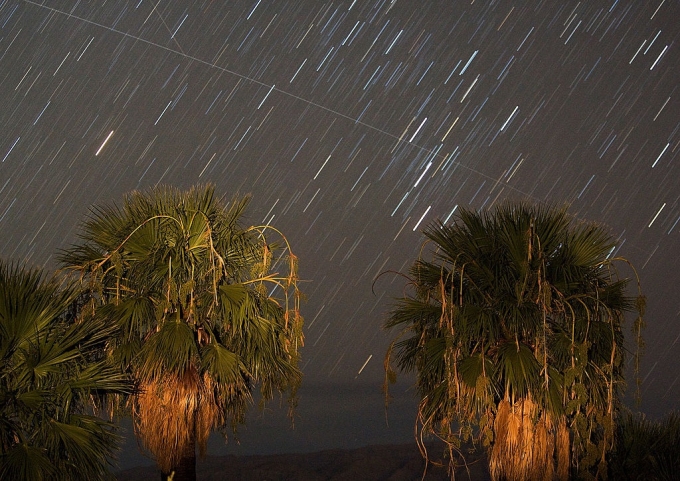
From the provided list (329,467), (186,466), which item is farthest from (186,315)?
(329,467)

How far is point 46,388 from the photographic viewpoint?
12.2m

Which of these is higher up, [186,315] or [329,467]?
[186,315]

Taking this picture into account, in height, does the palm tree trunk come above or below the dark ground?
above

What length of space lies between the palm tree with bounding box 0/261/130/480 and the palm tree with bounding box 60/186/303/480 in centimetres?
214

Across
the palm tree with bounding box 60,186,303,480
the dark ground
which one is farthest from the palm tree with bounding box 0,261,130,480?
the dark ground

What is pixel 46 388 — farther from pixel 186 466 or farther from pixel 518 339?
pixel 518 339

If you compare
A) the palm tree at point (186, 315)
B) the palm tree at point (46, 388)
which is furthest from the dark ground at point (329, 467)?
the palm tree at point (46, 388)

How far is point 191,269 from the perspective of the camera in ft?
53.4

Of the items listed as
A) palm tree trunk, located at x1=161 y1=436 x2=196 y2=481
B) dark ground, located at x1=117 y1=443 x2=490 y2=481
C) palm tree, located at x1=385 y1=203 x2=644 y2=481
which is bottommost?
→ dark ground, located at x1=117 y1=443 x2=490 y2=481

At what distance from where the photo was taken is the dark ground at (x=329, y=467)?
11806 centimetres

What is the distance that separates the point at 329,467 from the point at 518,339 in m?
117

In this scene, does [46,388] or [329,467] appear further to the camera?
[329,467]

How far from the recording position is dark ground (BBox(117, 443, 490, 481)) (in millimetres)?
118062

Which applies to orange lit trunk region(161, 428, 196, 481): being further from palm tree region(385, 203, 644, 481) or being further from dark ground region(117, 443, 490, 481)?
dark ground region(117, 443, 490, 481)
